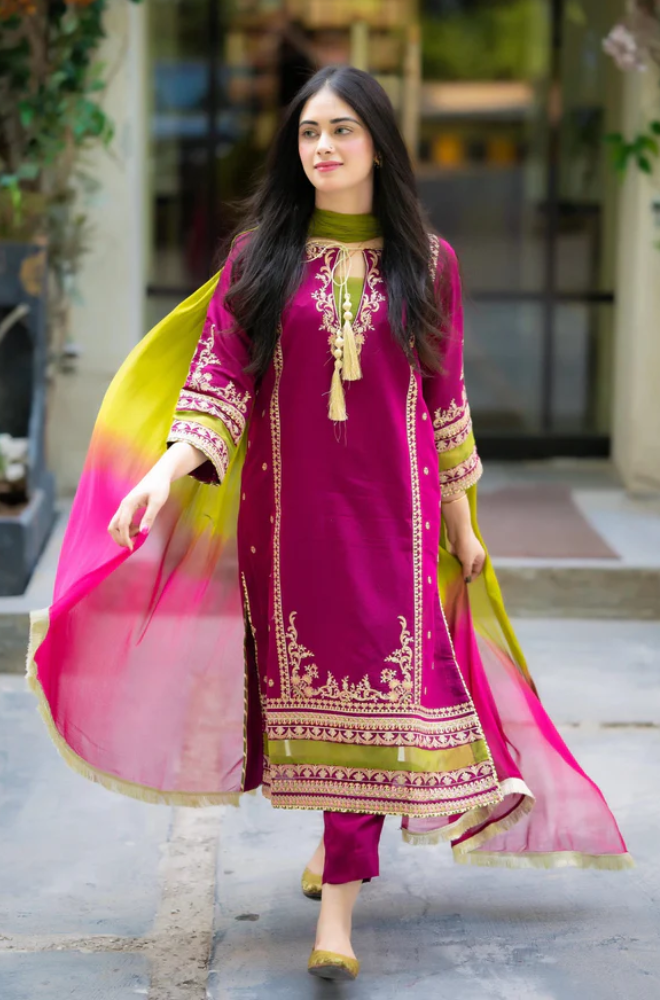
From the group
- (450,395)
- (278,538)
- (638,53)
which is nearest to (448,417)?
A: (450,395)

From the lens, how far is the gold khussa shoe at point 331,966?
2.72 metres

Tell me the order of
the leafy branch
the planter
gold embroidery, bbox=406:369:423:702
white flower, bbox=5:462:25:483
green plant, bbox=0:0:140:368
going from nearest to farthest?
gold embroidery, bbox=406:369:423:702
the planter
white flower, bbox=5:462:25:483
green plant, bbox=0:0:140:368
the leafy branch

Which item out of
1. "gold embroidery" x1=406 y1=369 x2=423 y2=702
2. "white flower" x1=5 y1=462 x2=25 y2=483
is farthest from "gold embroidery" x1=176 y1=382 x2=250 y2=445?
"white flower" x1=5 y1=462 x2=25 y2=483

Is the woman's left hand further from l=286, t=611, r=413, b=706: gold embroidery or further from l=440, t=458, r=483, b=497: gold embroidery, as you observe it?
l=286, t=611, r=413, b=706: gold embroidery

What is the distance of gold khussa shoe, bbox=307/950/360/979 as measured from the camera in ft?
8.93

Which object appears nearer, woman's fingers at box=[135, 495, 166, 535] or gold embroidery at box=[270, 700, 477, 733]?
woman's fingers at box=[135, 495, 166, 535]

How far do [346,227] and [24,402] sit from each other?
3.03 meters

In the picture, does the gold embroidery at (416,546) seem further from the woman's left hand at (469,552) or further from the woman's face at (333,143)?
the woman's face at (333,143)

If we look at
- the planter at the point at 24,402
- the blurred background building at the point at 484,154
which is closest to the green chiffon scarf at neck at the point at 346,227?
the planter at the point at 24,402

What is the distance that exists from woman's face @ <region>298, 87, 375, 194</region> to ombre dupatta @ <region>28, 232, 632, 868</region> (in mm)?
336

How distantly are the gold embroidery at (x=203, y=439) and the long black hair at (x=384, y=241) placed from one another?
15 cm

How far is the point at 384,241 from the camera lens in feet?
9.24

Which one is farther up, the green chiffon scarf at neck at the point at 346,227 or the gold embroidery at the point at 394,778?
the green chiffon scarf at neck at the point at 346,227

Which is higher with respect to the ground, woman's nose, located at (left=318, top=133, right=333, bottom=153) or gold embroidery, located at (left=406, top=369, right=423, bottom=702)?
woman's nose, located at (left=318, top=133, right=333, bottom=153)
